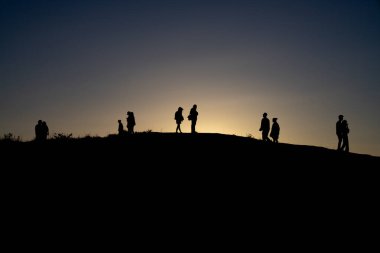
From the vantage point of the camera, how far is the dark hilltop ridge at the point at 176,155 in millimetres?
16062

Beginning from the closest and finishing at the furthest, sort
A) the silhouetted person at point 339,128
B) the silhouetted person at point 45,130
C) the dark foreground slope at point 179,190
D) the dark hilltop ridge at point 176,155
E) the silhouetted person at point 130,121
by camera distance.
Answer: the dark foreground slope at point 179,190
the dark hilltop ridge at point 176,155
the silhouetted person at point 339,128
the silhouetted person at point 45,130
the silhouetted person at point 130,121

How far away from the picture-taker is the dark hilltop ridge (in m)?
16.1

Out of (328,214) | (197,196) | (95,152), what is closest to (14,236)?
(197,196)

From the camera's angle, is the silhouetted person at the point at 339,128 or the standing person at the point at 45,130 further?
the standing person at the point at 45,130

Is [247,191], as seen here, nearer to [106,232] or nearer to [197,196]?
[197,196]

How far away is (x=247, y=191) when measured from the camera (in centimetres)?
1388

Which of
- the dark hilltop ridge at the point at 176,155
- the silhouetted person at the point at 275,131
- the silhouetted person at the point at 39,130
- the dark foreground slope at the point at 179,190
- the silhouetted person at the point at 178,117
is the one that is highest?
the silhouetted person at the point at 178,117

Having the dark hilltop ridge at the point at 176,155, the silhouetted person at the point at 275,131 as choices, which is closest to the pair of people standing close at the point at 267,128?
the silhouetted person at the point at 275,131

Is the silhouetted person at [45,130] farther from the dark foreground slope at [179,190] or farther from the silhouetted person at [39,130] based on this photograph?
the dark foreground slope at [179,190]

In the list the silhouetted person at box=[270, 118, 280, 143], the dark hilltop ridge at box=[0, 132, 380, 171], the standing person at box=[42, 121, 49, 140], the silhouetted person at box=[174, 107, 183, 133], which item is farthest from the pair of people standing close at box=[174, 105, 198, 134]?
the standing person at box=[42, 121, 49, 140]

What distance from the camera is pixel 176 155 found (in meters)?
17.6

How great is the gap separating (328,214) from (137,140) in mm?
12222

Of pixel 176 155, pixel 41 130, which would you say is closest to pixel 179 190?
pixel 176 155

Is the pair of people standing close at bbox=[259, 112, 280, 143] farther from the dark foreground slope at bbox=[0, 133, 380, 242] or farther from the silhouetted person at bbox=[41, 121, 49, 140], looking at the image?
the silhouetted person at bbox=[41, 121, 49, 140]
